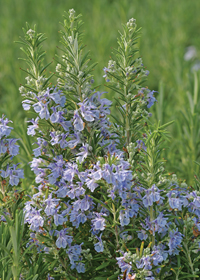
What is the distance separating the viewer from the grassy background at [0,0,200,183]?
106 inches

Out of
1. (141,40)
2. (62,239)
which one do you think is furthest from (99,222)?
(141,40)

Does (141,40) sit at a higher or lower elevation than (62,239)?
higher

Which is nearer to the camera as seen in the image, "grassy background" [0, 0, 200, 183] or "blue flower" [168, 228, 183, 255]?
"blue flower" [168, 228, 183, 255]

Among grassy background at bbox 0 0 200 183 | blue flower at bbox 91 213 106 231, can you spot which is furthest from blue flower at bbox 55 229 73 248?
grassy background at bbox 0 0 200 183

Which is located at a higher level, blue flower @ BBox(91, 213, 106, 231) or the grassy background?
the grassy background

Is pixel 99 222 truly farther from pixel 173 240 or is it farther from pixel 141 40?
pixel 141 40

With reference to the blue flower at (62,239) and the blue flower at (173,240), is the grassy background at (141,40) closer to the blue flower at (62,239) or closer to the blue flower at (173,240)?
the blue flower at (173,240)

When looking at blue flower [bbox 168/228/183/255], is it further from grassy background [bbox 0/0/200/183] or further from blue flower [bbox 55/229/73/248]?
grassy background [bbox 0/0/200/183]

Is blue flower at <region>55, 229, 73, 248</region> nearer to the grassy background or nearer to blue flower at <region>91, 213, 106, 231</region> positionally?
blue flower at <region>91, 213, 106, 231</region>

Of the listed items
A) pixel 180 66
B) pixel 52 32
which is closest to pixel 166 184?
pixel 180 66

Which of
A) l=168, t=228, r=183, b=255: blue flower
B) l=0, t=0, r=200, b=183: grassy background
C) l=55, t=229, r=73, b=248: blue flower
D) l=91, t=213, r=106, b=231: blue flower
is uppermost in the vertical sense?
l=0, t=0, r=200, b=183: grassy background

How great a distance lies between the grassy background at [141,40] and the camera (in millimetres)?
2701

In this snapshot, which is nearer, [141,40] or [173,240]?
[173,240]

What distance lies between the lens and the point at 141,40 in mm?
3184
